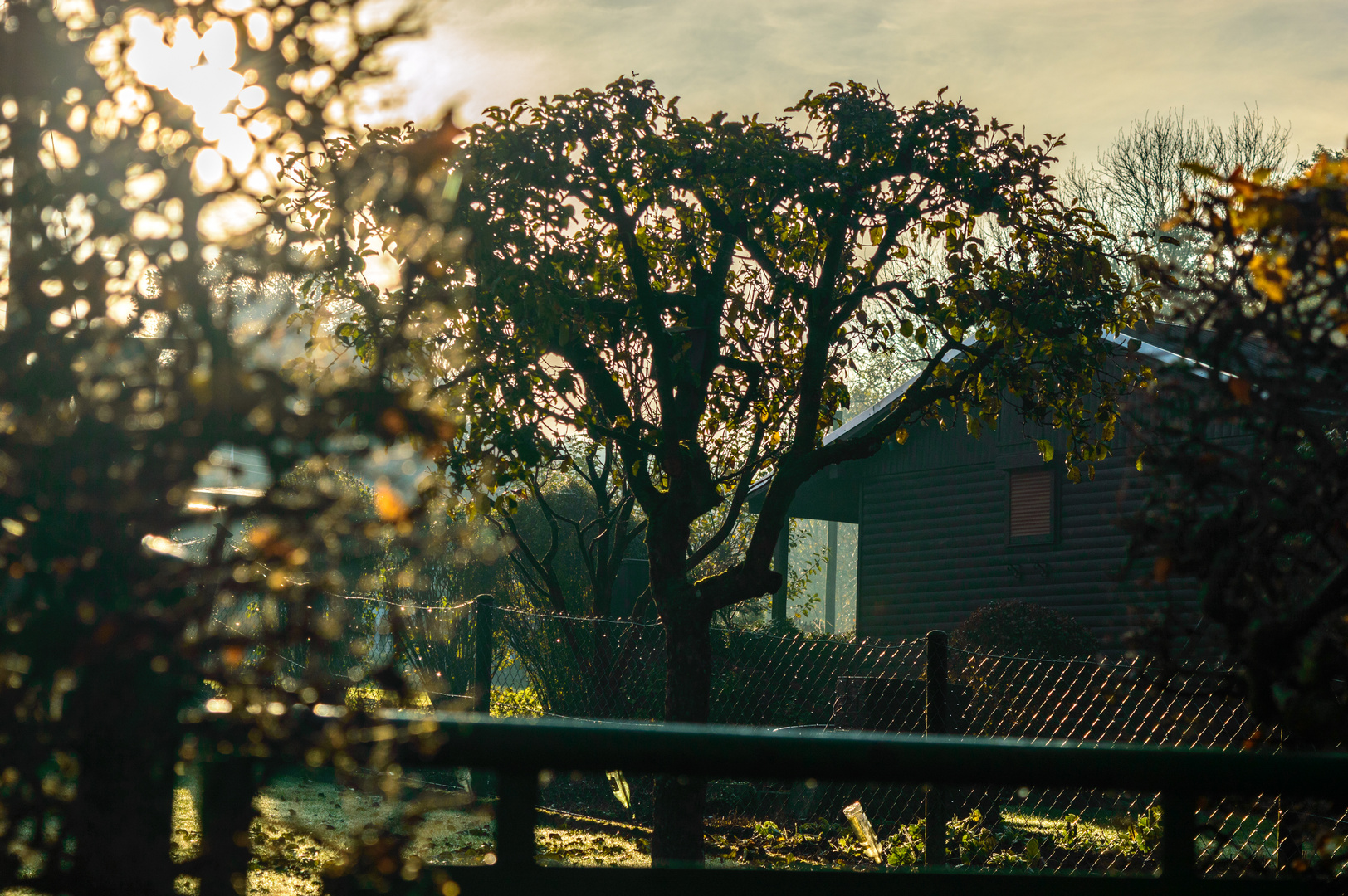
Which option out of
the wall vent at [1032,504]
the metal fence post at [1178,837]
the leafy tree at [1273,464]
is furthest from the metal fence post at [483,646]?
the wall vent at [1032,504]

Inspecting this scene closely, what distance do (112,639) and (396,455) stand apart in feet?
1.80

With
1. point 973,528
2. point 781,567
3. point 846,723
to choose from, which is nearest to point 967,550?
point 973,528

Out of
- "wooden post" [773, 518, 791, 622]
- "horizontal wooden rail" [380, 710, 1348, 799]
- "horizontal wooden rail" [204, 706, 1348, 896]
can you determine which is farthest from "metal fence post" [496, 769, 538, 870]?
"wooden post" [773, 518, 791, 622]

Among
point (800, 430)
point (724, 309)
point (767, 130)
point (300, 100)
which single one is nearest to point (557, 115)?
point (767, 130)

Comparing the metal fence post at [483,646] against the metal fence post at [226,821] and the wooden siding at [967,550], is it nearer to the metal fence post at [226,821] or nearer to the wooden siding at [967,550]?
the metal fence post at [226,821]

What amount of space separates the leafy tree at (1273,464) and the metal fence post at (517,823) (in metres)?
1.33

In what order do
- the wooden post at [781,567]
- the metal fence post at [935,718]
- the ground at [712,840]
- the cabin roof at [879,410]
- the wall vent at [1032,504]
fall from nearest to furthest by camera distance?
the metal fence post at [935,718] → the ground at [712,840] → the cabin roof at [879,410] → the wall vent at [1032,504] → the wooden post at [781,567]

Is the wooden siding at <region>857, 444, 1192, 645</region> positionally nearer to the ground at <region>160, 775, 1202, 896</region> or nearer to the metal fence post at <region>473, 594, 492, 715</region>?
the ground at <region>160, 775, 1202, 896</region>

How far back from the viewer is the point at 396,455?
187 centimetres

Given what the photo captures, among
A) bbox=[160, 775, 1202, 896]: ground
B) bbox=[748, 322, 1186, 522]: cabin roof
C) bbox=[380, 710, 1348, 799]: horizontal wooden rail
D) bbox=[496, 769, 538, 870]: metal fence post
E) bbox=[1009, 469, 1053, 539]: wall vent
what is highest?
bbox=[748, 322, 1186, 522]: cabin roof

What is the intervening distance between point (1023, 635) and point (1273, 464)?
517 inches

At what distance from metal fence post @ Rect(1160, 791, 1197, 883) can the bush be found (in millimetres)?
12473

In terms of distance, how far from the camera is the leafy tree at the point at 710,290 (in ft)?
23.1

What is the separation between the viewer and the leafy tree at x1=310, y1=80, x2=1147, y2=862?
7.05m
